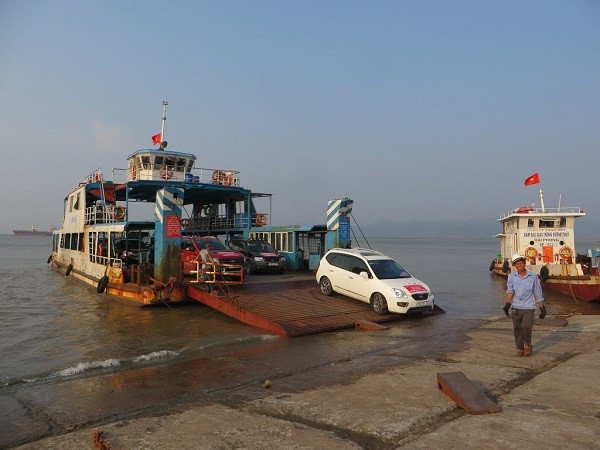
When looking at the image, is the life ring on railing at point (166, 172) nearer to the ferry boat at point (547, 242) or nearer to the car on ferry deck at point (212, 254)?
the car on ferry deck at point (212, 254)

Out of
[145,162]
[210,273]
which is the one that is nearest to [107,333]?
[210,273]

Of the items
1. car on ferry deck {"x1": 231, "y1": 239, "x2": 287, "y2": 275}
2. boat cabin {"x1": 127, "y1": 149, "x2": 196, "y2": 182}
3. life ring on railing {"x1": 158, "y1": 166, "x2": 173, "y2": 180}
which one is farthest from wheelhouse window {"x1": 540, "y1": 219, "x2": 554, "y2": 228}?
life ring on railing {"x1": 158, "y1": 166, "x2": 173, "y2": 180}

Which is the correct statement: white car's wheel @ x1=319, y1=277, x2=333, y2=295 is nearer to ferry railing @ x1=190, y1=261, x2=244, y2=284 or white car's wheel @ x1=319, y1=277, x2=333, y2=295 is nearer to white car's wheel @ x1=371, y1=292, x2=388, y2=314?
white car's wheel @ x1=371, y1=292, x2=388, y2=314

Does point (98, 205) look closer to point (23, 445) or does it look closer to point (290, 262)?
point (290, 262)

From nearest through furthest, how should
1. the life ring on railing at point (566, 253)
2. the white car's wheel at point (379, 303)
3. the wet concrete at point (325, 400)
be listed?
the wet concrete at point (325, 400) < the white car's wheel at point (379, 303) < the life ring on railing at point (566, 253)

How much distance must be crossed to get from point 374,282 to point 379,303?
1.97 feet

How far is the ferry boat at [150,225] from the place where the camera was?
15023 millimetres

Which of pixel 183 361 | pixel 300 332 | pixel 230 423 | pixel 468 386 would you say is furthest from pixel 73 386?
pixel 468 386

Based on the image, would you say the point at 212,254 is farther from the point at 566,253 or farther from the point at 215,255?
the point at 566,253

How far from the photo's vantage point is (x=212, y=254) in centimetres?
1680

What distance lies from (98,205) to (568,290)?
23.5 metres

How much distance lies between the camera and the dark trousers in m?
7.73

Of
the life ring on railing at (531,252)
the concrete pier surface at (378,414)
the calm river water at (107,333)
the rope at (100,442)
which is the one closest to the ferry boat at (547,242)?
the life ring on railing at (531,252)

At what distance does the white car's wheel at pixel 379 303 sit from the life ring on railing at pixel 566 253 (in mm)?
15008
